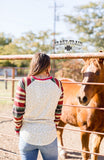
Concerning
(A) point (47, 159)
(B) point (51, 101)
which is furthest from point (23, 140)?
(B) point (51, 101)

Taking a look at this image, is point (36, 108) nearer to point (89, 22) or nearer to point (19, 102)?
point (19, 102)

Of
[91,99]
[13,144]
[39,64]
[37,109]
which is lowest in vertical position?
[13,144]

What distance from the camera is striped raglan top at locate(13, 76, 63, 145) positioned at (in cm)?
153

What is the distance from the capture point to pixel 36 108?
1553 mm

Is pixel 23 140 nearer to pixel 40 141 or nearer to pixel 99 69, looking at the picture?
pixel 40 141

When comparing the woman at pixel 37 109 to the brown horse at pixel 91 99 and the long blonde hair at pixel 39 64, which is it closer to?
the long blonde hair at pixel 39 64

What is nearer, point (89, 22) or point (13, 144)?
point (13, 144)

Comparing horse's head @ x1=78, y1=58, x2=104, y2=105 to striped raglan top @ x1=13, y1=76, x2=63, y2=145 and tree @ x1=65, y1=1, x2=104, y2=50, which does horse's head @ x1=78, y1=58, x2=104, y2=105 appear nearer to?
striped raglan top @ x1=13, y1=76, x2=63, y2=145

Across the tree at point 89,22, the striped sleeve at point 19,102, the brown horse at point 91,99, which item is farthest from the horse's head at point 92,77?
the tree at point 89,22

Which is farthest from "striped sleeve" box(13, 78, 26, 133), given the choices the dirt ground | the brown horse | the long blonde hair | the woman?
the dirt ground

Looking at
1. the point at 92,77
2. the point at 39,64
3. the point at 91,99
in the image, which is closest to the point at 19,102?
the point at 39,64

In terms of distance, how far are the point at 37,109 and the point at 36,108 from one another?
1 cm

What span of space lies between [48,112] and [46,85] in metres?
0.22

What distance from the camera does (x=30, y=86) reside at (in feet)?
4.99
